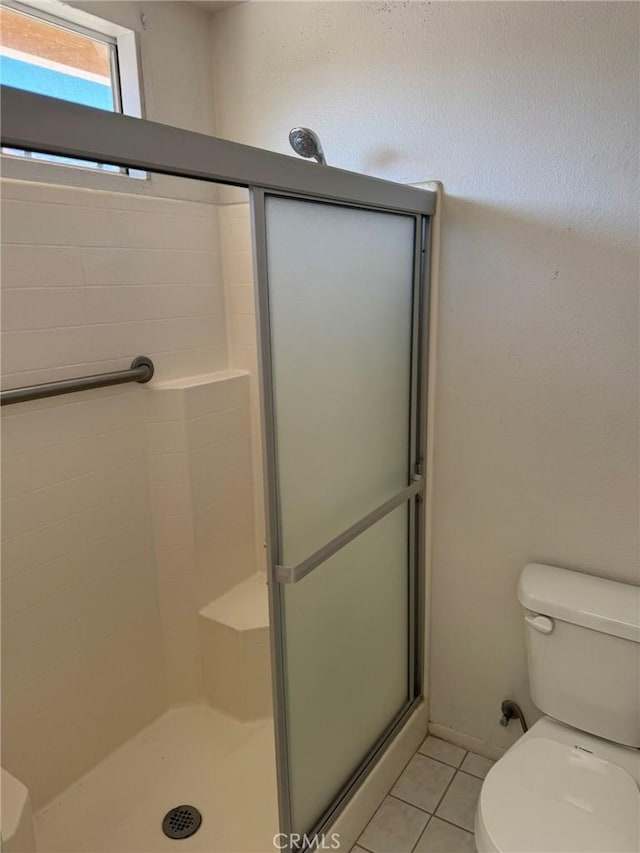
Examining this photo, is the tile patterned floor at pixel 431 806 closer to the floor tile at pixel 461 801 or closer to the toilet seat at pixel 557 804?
the floor tile at pixel 461 801

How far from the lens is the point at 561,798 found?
135cm

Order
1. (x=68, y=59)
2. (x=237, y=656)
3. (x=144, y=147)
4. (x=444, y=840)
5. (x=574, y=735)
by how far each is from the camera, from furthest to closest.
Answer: (x=237, y=656) < (x=68, y=59) < (x=444, y=840) < (x=574, y=735) < (x=144, y=147)

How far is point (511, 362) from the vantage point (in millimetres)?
1662

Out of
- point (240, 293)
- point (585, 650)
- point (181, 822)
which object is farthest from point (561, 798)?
point (240, 293)

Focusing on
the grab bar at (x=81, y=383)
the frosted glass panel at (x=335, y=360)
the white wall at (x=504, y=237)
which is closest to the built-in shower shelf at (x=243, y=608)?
the white wall at (x=504, y=237)

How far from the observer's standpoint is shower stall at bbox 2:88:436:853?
1.35 metres

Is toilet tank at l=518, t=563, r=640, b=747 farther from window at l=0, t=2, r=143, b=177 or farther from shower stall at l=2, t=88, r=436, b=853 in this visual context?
window at l=0, t=2, r=143, b=177

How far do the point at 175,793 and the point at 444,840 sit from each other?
821mm

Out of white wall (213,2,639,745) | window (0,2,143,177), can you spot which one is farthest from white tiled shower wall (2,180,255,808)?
white wall (213,2,639,745)

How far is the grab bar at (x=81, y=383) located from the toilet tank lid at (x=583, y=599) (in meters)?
1.30

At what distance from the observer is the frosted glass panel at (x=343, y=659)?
4.79ft

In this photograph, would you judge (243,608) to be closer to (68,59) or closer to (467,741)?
(467,741)

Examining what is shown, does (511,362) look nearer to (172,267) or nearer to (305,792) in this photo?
(172,267)

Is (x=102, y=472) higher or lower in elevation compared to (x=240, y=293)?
lower
